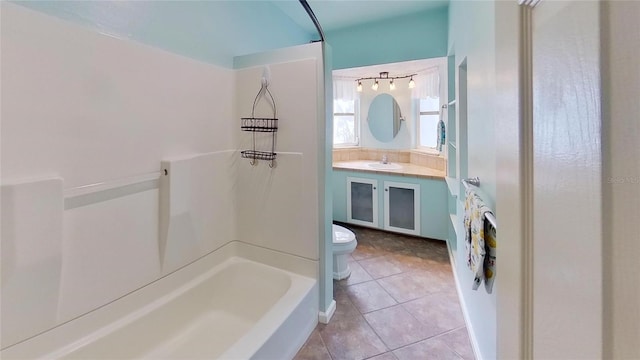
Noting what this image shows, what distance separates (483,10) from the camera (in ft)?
4.64

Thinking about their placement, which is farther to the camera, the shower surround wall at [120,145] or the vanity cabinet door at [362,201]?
the vanity cabinet door at [362,201]

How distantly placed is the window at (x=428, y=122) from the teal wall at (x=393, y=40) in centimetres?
79

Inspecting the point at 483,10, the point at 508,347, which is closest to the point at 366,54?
the point at 483,10

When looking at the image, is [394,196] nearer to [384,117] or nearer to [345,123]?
[384,117]

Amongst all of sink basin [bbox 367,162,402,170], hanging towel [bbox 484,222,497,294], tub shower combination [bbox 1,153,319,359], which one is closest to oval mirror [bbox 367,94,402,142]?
sink basin [bbox 367,162,402,170]

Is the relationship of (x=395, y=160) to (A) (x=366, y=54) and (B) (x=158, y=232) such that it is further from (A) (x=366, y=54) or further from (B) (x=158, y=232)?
(B) (x=158, y=232)

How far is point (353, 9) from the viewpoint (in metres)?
3.15

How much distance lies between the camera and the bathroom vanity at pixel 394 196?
3.45 m

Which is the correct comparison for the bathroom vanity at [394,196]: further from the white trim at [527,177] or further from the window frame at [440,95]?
the white trim at [527,177]

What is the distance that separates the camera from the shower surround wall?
1176 millimetres

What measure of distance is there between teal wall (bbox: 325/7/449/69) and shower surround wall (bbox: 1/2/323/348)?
1889mm

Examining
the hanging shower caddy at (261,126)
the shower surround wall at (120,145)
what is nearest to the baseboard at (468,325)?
the shower surround wall at (120,145)

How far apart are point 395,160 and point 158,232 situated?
3.50 metres

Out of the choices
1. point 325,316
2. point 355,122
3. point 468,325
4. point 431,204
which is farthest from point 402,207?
point 325,316
